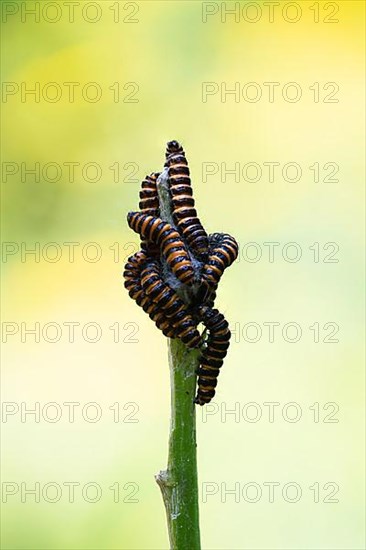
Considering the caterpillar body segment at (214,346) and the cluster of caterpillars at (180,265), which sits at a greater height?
the cluster of caterpillars at (180,265)

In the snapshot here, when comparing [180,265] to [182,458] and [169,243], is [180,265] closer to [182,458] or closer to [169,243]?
[169,243]

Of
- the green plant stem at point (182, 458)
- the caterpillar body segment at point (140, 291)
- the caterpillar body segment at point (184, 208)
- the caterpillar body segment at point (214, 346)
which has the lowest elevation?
the green plant stem at point (182, 458)

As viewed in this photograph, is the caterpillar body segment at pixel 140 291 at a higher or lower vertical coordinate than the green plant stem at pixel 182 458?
higher

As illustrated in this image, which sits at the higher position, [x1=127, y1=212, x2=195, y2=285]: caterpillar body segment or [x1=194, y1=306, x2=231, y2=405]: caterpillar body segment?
[x1=127, y1=212, x2=195, y2=285]: caterpillar body segment

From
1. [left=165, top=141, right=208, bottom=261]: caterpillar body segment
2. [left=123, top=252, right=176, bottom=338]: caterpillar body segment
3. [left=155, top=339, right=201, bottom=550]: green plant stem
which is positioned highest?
[left=165, top=141, right=208, bottom=261]: caterpillar body segment

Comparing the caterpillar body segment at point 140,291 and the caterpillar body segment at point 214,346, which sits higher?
the caterpillar body segment at point 140,291

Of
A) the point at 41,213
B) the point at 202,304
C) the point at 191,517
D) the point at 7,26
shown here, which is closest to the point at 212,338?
the point at 202,304
